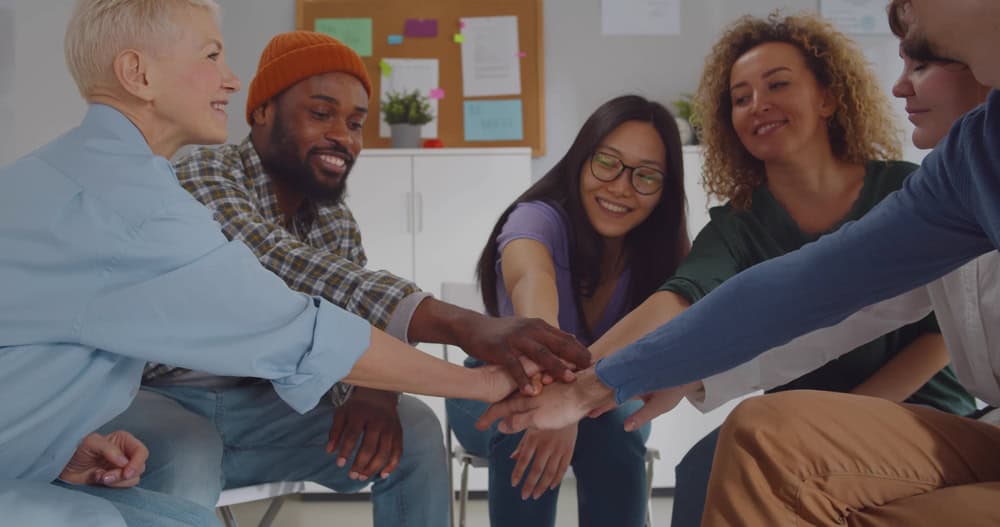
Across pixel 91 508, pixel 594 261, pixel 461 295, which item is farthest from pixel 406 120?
pixel 91 508

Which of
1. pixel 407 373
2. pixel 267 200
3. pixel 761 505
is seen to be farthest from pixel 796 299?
pixel 267 200

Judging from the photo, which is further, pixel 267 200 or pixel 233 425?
pixel 267 200

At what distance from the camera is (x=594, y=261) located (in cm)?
206

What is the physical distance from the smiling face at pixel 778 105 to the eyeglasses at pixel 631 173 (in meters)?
0.21

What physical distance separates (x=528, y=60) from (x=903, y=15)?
8.97 feet

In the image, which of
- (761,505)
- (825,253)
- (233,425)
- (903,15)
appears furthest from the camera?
(233,425)

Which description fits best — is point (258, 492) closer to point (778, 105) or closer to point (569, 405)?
point (569, 405)

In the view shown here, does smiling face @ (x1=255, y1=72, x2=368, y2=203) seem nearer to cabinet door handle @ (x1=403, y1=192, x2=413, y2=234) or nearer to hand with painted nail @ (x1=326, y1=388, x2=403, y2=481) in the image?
hand with painted nail @ (x1=326, y1=388, x2=403, y2=481)

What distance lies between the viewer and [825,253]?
1.30 m

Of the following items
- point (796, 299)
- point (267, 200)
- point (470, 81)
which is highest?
point (470, 81)

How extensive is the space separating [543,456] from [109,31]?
1.05 m

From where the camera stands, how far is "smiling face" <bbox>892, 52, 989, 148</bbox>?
1.55 meters

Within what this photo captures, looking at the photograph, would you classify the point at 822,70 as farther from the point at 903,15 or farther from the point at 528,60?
the point at 528,60

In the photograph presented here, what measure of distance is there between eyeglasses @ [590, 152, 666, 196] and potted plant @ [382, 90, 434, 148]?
204 cm
